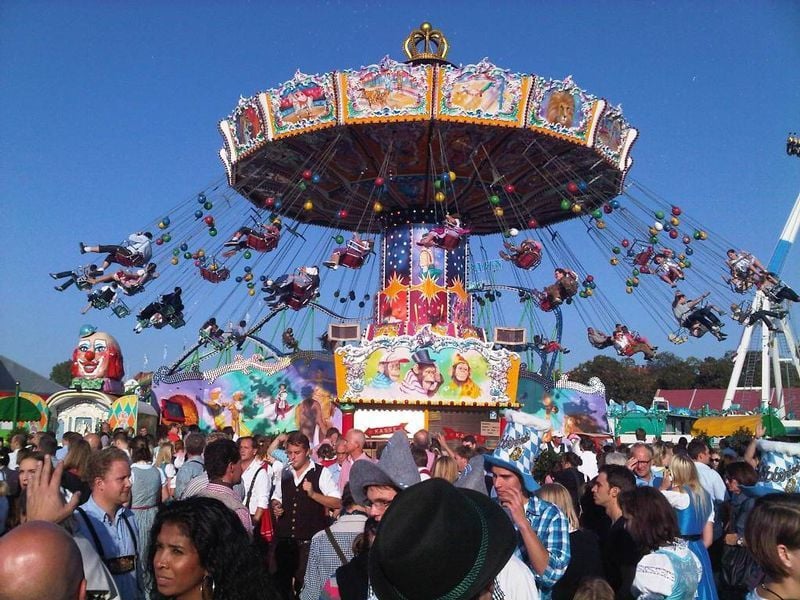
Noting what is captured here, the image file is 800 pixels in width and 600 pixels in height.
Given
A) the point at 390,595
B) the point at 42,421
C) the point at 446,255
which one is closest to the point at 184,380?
the point at 42,421

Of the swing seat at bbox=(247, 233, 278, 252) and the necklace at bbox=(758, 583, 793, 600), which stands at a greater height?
the swing seat at bbox=(247, 233, 278, 252)

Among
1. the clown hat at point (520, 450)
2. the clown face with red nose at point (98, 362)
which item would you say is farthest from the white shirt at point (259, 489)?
the clown face with red nose at point (98, 362)

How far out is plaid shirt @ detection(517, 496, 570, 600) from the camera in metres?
3.72

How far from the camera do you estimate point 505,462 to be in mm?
3994

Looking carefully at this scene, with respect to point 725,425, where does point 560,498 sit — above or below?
below

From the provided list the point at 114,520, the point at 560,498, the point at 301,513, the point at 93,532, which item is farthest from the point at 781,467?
the point at 93,532

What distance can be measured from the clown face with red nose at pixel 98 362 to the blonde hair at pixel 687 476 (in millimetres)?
22098

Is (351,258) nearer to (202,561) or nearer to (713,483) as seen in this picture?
(713,483)

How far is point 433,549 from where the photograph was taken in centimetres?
185

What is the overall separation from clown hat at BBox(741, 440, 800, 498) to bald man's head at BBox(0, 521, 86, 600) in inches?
239

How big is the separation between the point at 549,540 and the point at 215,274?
1766 centimetres

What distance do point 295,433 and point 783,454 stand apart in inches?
177

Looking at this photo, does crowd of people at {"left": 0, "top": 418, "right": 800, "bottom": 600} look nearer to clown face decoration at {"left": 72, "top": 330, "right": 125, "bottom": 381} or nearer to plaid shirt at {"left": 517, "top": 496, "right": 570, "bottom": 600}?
plaid shirt at {"left": 517, "top": 496, "right": 570, "bottom": 600}

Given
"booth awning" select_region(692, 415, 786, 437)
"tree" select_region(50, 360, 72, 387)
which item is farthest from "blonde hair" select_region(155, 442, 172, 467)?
Answer: "tree" select_region(50, 360, 72, 387)
